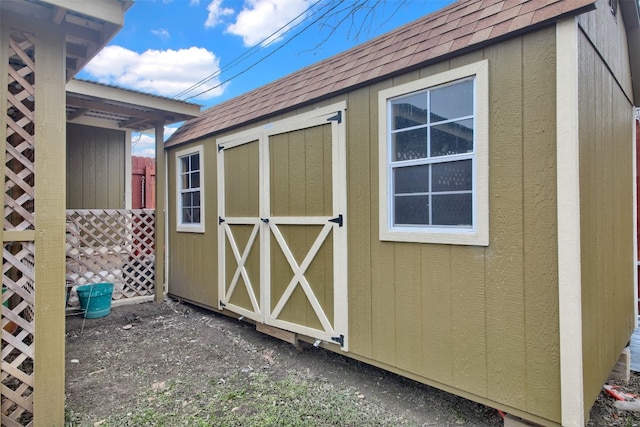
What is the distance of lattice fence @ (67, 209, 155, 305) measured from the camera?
5094 millimetres

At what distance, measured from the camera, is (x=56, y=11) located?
7.38 ft

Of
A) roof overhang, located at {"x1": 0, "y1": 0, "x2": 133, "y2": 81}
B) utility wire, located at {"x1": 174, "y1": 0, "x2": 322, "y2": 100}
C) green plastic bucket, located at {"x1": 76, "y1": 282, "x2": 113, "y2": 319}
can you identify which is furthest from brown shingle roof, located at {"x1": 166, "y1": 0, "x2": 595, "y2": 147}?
utility wire, located at {"x1": 174, "y1": 0, "x2": 322, "y2": 100}

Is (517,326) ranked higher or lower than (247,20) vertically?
lower

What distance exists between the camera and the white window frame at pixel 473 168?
2365mm

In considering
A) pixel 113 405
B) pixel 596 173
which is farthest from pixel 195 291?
pixel 596 173

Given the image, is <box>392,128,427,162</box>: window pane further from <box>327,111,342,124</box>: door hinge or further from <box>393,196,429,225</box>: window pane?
<box>327,111,342,124</box>: door hinge

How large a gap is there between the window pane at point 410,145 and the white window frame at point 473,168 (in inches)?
2.4

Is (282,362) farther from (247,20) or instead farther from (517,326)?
(247,20)

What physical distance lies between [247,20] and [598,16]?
10.2m

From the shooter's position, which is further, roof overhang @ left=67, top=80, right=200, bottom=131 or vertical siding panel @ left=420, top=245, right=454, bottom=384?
roof overhang @ left=67, top=80, right=200, bottom=131

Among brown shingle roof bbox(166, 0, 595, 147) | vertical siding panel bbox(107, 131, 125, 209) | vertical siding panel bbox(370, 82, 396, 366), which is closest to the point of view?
brown shingle roof bbox(166, 0, 595, 147)

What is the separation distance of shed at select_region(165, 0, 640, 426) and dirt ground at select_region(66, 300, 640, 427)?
0.25m

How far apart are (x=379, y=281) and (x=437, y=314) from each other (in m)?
0.53

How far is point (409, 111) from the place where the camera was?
110 inches
